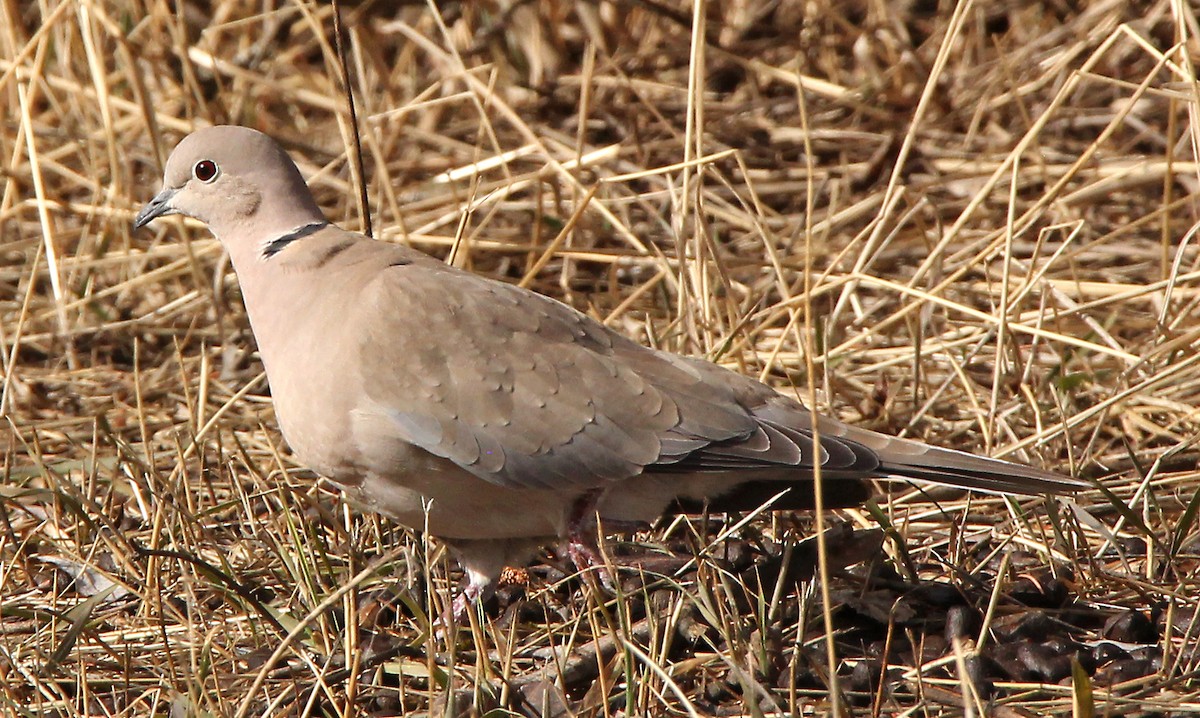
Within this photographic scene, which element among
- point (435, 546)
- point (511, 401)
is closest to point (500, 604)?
point (435, 546)

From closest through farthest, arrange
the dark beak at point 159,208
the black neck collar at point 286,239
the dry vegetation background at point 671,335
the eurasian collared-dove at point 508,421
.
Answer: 1. the dry vegetation background at point 671,335
2. the eurasian collared-dove at point 508,421
3. the black neck collar at point 286,239
4. the dark beak at point 159,208

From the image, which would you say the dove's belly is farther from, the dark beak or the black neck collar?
the dark beak

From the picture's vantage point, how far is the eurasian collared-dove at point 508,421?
9.16ft

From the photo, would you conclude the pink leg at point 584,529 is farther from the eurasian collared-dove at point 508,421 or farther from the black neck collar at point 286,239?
the black neck collar at point 286,239

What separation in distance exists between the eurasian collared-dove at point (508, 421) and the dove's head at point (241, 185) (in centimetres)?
13

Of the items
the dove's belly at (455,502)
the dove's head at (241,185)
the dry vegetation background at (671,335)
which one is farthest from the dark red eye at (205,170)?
the dove's belly at (455,502)

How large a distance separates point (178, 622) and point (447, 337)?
31.2 inches

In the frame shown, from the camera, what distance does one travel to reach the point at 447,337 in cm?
289

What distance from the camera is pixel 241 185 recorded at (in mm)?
3197

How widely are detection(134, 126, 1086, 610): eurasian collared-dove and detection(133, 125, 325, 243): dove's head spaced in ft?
0.42

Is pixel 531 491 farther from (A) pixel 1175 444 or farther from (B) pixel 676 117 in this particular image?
(B) pixel 676 117

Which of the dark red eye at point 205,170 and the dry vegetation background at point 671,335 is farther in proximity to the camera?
the dark red eye at point 205,170

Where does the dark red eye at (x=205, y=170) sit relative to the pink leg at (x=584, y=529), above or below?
above

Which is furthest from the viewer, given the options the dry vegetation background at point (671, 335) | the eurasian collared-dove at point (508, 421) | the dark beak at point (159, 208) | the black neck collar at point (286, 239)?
the dark beak at point (159, 208)
